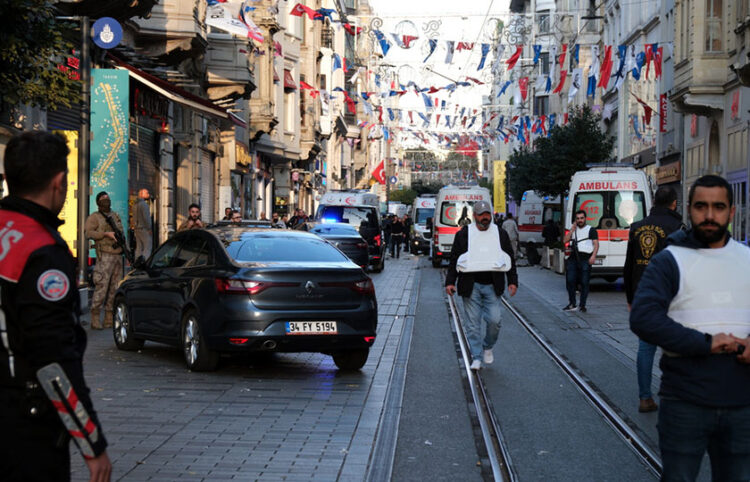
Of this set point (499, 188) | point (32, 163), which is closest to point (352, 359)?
point (32, 163)

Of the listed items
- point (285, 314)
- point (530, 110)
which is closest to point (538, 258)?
point (285, 314)

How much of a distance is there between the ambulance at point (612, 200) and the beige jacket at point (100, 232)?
1280 cm

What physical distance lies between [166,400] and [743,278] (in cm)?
582

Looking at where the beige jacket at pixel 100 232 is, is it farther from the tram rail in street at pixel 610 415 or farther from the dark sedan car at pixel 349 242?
the dark sedan car at pixel 349 242

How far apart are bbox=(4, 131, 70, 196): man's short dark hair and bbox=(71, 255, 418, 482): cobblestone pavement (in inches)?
121

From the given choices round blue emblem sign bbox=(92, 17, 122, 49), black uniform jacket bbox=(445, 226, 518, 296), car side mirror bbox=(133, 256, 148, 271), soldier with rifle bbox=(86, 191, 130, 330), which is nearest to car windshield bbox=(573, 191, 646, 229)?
round blue emblem sign bbox=(92, 17, 122, 49)

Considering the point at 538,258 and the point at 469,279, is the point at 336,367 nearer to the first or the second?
the point at 469,279

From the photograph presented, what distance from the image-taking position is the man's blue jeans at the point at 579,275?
18562 millimetres

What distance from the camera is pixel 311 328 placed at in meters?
10.2

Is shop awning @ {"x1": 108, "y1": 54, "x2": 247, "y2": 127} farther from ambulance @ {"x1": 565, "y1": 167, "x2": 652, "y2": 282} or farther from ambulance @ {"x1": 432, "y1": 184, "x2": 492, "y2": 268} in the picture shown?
ambulance @ {"x1": 432, "y1": 184, "x2": 492, "y2": 268}

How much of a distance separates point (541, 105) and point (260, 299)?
78.4m

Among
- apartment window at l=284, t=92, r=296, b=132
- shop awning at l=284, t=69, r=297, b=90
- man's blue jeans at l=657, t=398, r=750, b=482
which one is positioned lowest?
man's blue jeans at l=657, t=398, r=750, b=482

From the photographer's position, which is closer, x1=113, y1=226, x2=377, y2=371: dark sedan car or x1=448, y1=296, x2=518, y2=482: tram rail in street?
x1=448, y1=296, x2=518, y2=482: tram rail in street

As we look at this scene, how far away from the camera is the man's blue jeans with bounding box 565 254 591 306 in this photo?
60.9 feet
